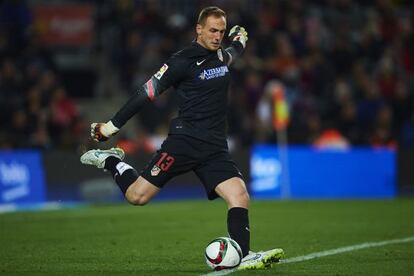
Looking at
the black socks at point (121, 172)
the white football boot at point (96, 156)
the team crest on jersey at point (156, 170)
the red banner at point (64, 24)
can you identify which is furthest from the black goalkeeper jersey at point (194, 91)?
the red banner at point (64, 24)

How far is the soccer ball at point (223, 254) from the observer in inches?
316

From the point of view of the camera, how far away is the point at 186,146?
8492 mm

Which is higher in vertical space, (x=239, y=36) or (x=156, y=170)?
(x=239, y=36)

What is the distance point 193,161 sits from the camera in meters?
8.52

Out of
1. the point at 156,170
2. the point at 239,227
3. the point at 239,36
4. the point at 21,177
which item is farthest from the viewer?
the point at 21,177

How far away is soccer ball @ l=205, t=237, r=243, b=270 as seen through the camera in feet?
26.3

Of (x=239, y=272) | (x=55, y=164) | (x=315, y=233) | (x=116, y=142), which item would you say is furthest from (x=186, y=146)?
(x=116, y=142)

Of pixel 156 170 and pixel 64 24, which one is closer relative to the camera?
pixel 156 170

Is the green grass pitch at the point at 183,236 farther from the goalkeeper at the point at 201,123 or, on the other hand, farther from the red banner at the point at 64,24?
the red banner at the point at 64,24

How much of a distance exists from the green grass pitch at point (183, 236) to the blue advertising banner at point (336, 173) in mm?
1872

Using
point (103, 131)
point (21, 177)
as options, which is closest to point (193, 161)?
point (103, 131)

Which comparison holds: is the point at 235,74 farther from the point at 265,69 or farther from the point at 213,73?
the point at 213,73

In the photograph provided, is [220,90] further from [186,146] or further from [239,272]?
[239,272]

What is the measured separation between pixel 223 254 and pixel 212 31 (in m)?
1.92
